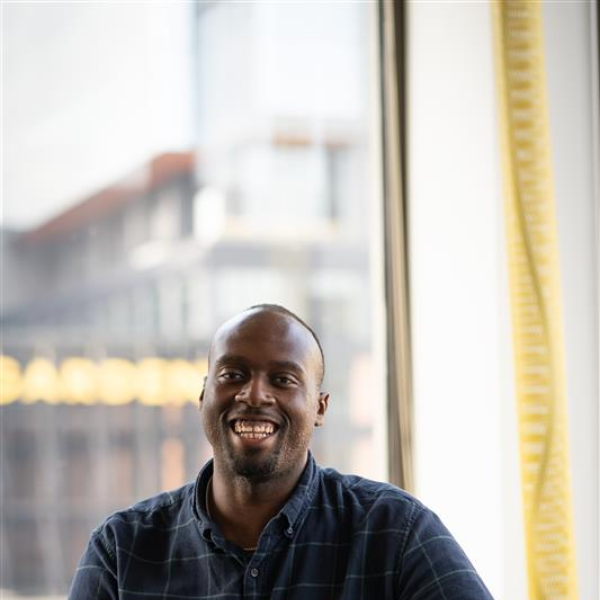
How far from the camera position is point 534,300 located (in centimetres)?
159

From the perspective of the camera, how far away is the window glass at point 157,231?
2.27m

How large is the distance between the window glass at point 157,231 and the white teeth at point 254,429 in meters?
0.86

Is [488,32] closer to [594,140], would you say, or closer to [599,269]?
[594,140]

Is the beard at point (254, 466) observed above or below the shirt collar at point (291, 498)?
above

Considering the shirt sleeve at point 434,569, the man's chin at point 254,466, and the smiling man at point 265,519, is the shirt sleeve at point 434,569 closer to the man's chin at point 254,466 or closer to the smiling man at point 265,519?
the smiling man at point 265,519

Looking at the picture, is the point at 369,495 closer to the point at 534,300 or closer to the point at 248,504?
the point at 248,504

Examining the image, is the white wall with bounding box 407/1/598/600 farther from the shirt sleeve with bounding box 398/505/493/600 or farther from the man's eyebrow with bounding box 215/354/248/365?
the man's eyebrow with bounding box 215/354/248/365

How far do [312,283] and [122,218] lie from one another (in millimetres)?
498

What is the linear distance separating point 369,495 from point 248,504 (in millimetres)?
194

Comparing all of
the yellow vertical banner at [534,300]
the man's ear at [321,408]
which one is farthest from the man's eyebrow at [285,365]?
the yellow vertical banner at [534,300]

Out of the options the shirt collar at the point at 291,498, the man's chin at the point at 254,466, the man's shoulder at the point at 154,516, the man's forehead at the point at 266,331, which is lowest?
the man's shoulder at the point at 154,516

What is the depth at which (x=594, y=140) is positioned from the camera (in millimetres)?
1974

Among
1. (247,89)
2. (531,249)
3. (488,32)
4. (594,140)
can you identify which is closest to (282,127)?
(247,89)

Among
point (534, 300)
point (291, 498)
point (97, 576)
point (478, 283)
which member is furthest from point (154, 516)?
point (478, 283)
